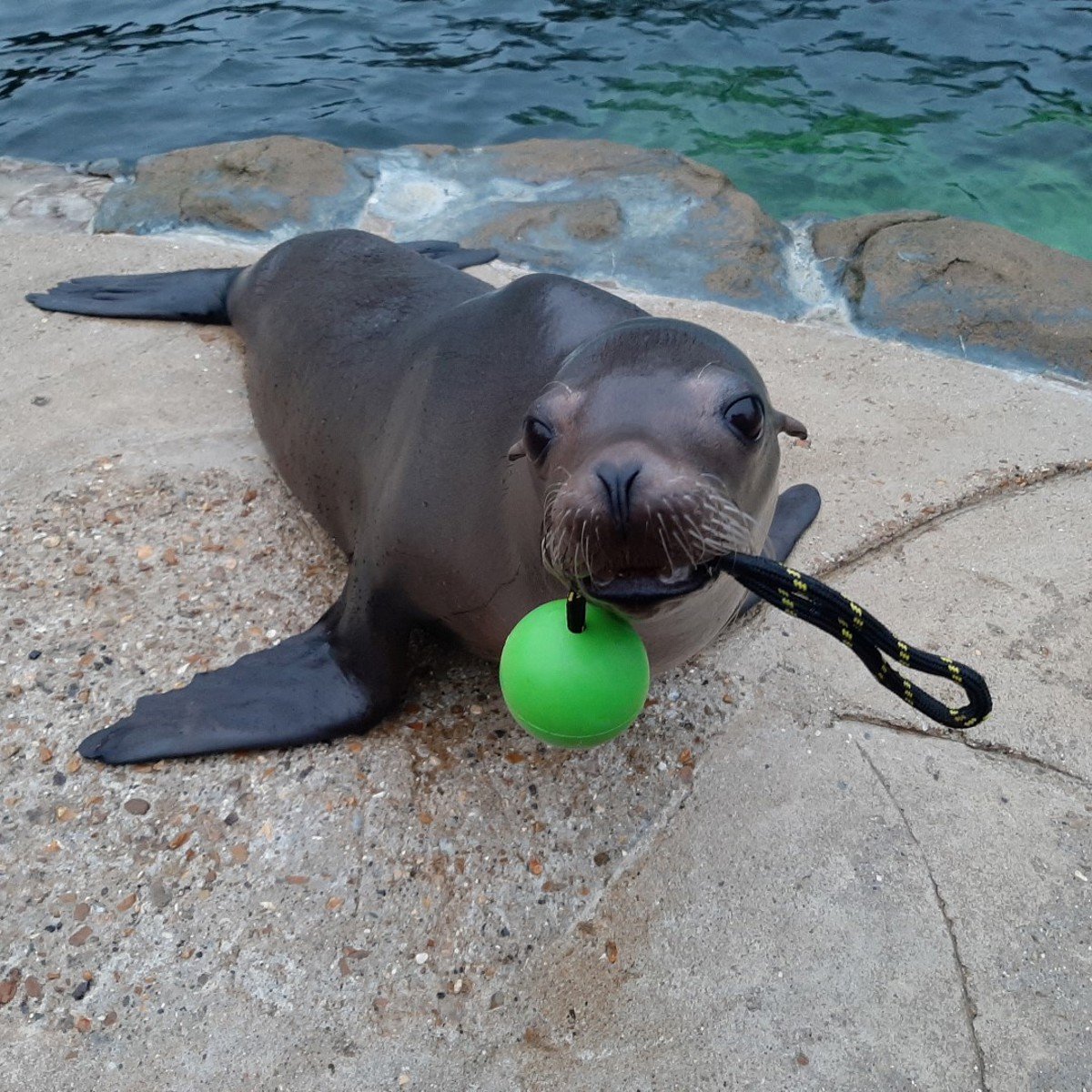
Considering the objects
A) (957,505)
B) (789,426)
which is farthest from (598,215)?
(789,426)

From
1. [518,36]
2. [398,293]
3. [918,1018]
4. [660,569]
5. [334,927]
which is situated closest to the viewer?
[660,569]

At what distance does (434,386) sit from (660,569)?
1.39 metres

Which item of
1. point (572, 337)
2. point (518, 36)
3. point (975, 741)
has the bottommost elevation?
point (518, 36)

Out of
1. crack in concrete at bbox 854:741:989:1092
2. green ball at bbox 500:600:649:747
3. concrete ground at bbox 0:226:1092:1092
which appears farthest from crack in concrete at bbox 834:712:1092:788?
green ball at bbox 500:600:649:747

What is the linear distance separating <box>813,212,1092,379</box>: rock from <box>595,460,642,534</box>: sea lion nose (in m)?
4.12

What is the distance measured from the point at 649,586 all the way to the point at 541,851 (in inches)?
39.5

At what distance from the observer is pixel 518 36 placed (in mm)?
10875

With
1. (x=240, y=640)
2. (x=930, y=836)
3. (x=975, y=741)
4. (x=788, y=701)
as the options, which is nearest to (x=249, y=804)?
(x=240, y=640)

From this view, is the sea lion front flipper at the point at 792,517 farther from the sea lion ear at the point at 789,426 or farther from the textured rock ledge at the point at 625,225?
the textured rock ledge at the point at 625,225

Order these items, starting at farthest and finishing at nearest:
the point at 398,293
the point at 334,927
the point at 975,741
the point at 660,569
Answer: the point at 398,293 < the point at 975,741 < the point at 334,927 < the point at 660,569

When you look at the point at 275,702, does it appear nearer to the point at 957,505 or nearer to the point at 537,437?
the point at 537,437

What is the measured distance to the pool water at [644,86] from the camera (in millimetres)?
8898

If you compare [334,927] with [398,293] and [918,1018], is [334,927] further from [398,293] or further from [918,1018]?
[398,293]

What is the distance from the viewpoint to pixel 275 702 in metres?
3.12
